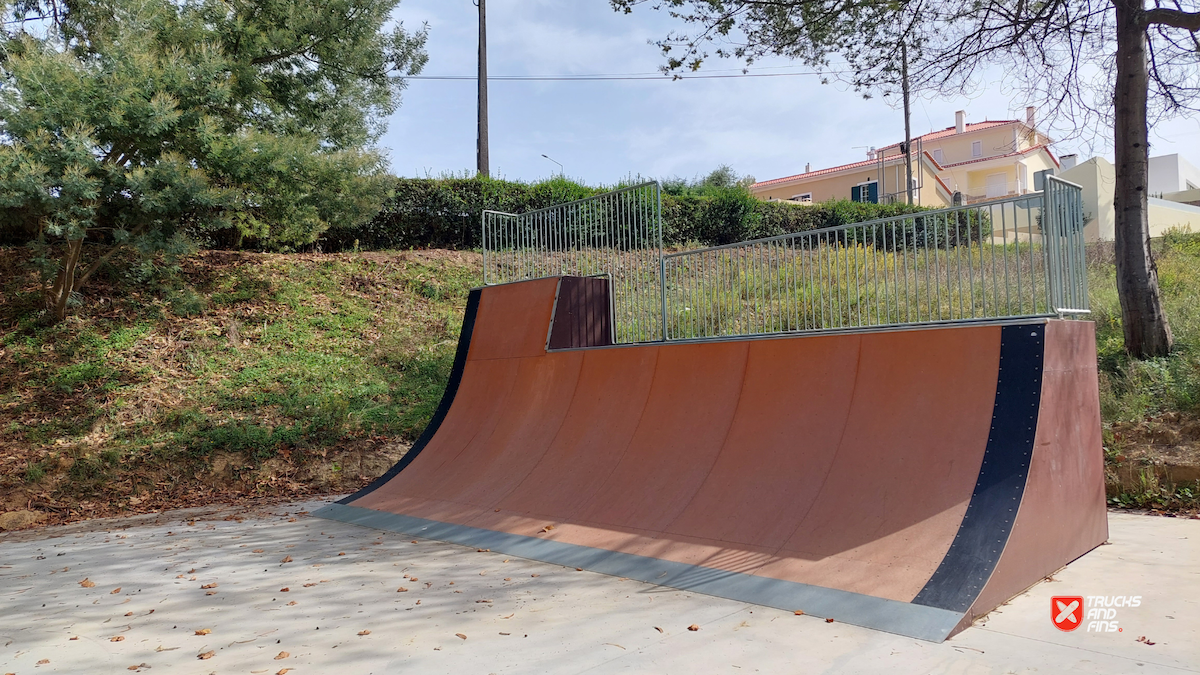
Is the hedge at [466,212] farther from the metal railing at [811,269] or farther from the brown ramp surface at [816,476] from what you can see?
the brown ramp surface at [816,476]

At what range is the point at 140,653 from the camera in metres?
3.54

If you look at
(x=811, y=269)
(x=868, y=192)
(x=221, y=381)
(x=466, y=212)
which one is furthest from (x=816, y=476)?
(x=868, y=192)

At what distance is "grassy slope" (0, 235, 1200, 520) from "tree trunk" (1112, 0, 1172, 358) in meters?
0.36

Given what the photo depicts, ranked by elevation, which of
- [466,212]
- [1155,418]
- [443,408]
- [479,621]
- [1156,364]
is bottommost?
[479,621]

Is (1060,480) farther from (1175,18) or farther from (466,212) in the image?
(466,212)

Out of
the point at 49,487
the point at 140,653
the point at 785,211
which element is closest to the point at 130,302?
the point at 49,487

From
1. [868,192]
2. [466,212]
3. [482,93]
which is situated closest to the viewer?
[466,212]

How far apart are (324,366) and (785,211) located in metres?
12.2

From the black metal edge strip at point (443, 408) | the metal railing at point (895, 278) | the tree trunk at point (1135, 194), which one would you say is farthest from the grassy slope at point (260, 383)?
the metal railing at point (895, 278)

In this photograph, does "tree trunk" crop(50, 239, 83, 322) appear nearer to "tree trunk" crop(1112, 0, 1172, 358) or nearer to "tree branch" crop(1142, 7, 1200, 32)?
"tree trunk" crop(1112, 0, 1172, 358)

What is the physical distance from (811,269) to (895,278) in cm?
70

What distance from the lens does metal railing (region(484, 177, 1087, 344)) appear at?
209 inches

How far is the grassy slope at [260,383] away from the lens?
7.31 metres

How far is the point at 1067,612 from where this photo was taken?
143 inches
